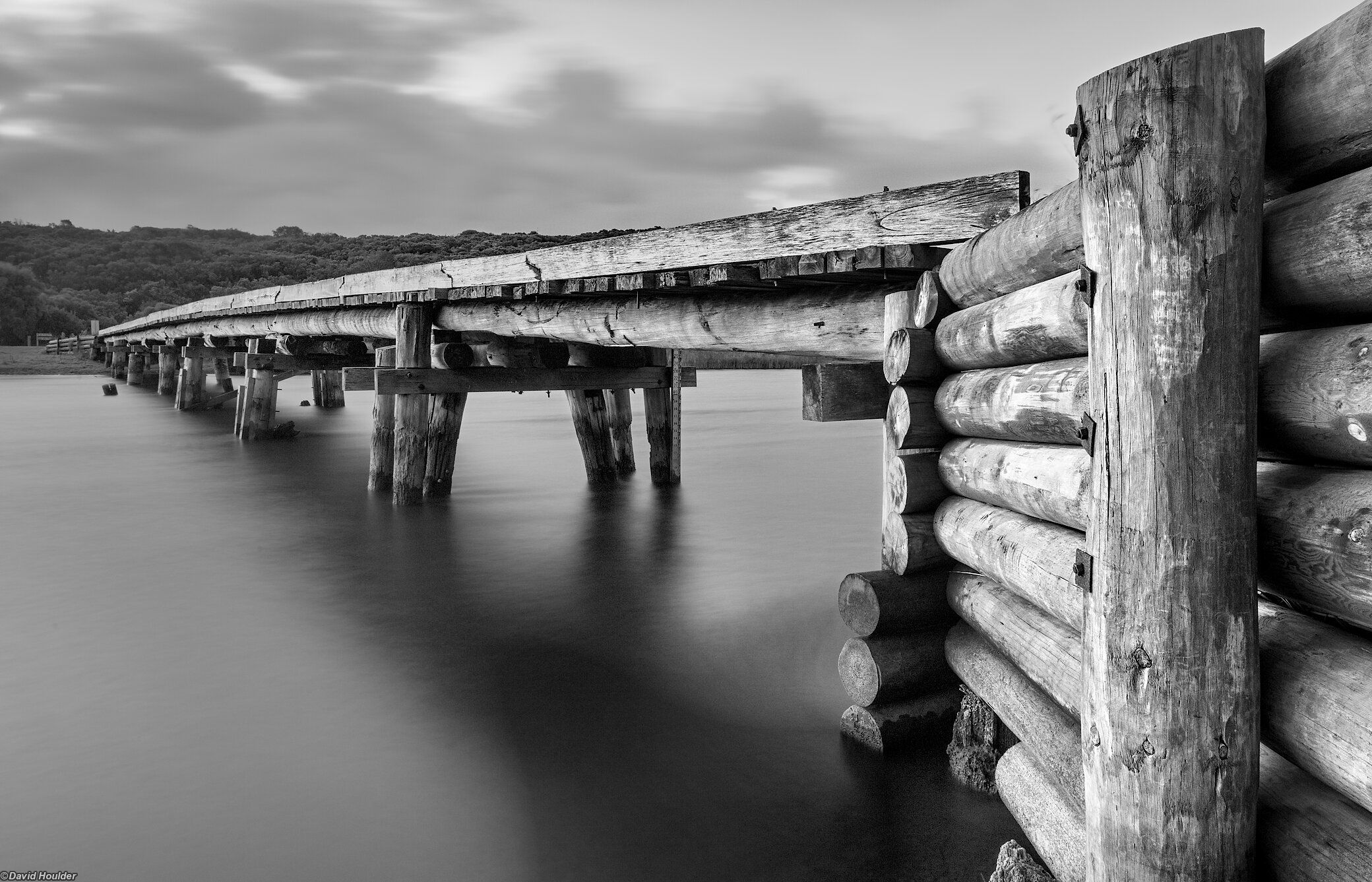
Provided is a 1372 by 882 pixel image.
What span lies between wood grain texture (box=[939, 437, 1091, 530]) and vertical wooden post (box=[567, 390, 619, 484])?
7481mm

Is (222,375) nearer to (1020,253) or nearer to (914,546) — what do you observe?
(914,546)

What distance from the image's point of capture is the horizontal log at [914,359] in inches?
158

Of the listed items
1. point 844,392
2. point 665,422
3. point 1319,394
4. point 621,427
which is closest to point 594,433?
point 621,427

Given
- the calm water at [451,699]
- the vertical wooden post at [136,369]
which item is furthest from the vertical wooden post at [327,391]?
the vertical wooden post at [136,369]

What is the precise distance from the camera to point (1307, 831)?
78.0 inches

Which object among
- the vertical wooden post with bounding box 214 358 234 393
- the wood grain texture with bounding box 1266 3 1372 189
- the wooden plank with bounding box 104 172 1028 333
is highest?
the vertical wooden post with bounding box 214 358 234 393

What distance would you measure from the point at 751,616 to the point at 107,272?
304ft

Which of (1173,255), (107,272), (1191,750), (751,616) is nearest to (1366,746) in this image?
(1191,750)

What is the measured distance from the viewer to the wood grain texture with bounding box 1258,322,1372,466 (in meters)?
1.83

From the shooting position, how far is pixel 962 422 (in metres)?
3.80

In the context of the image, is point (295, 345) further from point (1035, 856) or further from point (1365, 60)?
point (1365, 60)

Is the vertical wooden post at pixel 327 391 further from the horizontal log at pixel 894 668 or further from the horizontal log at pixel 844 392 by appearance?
the horizontal log at pixel 894 668

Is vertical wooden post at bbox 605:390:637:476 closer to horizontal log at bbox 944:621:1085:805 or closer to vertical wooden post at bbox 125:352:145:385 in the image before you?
horizontal log at bbox 944:621:1085:805

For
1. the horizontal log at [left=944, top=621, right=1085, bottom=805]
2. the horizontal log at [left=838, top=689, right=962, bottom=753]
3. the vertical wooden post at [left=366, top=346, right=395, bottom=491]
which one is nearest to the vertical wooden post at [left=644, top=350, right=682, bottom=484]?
the vertical wooden post at [left=366, top=346, right=395, bottom=491]
